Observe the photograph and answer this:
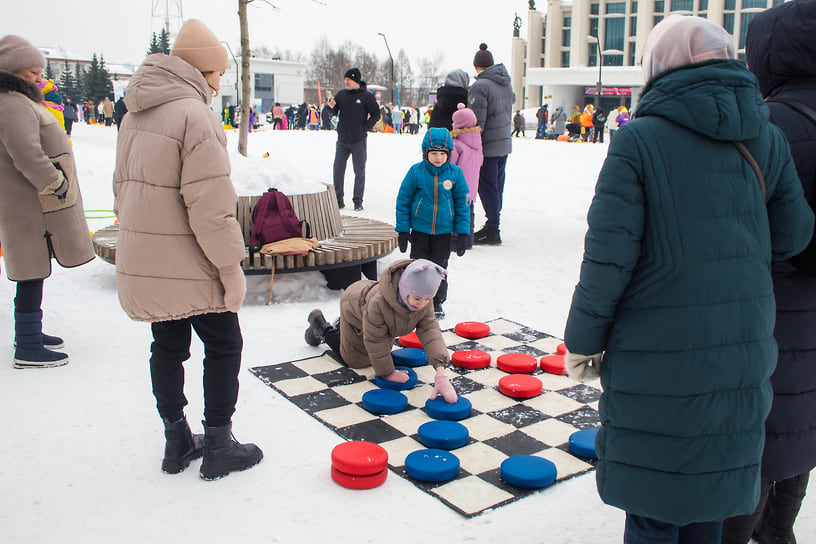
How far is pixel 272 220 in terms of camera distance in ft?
19.4

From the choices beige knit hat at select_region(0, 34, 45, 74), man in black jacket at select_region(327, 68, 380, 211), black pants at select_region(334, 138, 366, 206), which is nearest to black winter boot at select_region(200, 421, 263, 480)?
beige knit hat at select_region(0, 34, 45, 74)

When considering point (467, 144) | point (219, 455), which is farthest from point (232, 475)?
point (467, 144)

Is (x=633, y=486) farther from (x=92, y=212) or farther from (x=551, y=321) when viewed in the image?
(x=92, y=212)

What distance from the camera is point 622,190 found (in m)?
1.92

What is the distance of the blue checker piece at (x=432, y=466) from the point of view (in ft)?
10.1

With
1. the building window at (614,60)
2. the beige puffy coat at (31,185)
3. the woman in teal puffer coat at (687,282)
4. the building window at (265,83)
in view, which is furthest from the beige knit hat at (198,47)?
the building window at (265,83)

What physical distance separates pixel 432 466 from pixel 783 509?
4.40 ft

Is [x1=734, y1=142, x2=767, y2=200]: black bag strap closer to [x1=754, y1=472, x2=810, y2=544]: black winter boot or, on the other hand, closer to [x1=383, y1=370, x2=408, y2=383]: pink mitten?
[x1=754, y1=472, x2=810, y2=544]: black winter boot

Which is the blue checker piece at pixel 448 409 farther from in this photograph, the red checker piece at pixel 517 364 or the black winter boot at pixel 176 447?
the black winter boot at pixel 176 447

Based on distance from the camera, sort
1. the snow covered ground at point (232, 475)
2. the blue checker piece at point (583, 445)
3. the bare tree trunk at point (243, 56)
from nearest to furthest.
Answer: the snow covered ground at point (232, 475) → the blue checker piece at point (583, 445) → the bare tree trunk at point (243, 56)

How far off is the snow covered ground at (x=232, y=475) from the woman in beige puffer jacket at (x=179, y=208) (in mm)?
552

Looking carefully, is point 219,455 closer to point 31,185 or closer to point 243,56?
point 31,185

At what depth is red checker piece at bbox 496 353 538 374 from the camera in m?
4.43

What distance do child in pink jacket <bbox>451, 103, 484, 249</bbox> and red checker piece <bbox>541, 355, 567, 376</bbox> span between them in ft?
10.9
